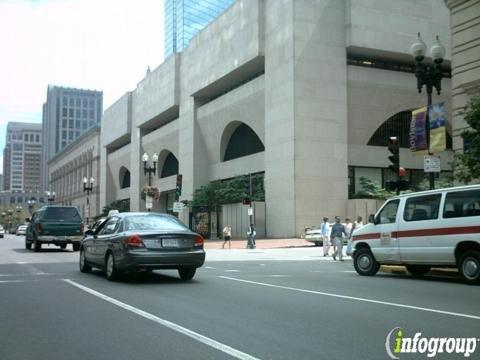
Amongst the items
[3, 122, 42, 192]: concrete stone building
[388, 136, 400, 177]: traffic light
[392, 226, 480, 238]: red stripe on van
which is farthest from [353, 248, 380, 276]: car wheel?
[3, 122, 42, 192]: concrete stone building

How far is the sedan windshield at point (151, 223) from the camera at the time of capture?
42.9 ft

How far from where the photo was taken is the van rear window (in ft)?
42.5

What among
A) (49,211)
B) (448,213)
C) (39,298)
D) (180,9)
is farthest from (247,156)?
(180,9)

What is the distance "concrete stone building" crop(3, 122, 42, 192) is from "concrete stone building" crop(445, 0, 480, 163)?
160420 millimetres

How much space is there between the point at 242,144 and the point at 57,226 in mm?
33259

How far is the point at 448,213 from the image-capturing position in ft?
44.4

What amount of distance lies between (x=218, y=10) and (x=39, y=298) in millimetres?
116490

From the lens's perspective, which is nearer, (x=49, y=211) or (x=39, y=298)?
(x=39, y=298)

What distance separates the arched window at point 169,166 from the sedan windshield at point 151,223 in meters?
61.2

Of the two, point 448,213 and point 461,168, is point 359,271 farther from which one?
point 461,168

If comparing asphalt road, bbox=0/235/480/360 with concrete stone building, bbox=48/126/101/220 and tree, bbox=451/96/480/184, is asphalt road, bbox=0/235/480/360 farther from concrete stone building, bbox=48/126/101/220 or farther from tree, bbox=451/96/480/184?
concrete stone building, bbox=48/126/101/220

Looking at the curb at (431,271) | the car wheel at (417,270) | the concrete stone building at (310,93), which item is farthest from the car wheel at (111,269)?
the concrete stone building at (310,93)

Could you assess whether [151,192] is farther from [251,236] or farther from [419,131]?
[419,131]

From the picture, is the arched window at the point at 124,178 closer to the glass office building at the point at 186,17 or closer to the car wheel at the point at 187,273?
the glass office building at the point at 186,17
